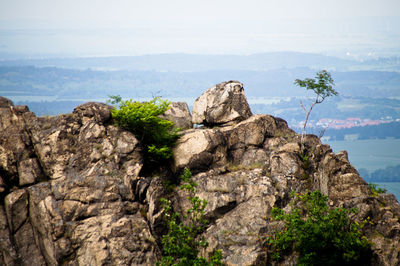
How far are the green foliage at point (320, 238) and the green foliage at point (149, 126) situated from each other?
10888mm

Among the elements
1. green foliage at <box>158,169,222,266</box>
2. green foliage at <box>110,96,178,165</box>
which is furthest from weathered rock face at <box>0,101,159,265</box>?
green foliage at <box>158,169,222,266</box>

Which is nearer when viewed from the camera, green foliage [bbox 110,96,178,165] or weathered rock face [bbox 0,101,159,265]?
weathered rock face [bbox 0,101,159,265]

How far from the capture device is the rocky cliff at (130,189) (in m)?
25.8

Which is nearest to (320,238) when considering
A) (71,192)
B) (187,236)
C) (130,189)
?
(187,236)

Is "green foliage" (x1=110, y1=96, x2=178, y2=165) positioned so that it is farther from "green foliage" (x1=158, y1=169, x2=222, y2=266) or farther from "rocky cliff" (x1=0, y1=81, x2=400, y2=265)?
"green foliage" (x1=158, y1=169, x2=222, y2=266)

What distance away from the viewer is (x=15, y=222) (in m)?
26.6

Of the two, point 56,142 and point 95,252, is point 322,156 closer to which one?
point 95,252

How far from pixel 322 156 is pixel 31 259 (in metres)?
23.6

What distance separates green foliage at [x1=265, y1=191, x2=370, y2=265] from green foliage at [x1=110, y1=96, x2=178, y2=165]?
10888mm

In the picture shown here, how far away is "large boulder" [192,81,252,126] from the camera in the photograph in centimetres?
3666

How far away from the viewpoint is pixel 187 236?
26266 mm

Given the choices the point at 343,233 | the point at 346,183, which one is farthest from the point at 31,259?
the point at 346,183

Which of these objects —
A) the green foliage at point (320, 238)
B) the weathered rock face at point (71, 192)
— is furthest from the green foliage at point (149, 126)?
the green foliage at point (320, 238)

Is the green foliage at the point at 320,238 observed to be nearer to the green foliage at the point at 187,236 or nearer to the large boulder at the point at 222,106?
the green foliage at the point at 187,236
